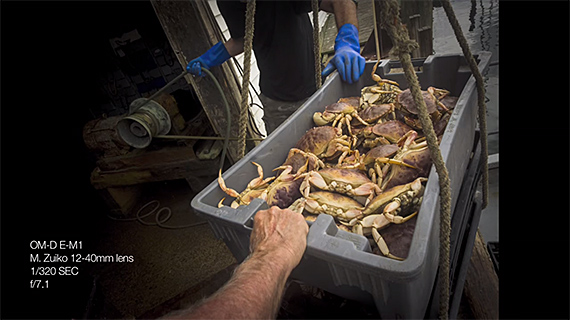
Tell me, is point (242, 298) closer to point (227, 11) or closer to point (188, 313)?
point (188, 313)

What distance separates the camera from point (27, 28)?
379 centimetres

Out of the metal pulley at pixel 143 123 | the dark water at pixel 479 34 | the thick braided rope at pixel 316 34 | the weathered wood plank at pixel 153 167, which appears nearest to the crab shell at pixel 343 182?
the thick braided rope at pixel 316 34

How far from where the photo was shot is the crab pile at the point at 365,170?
1418mm

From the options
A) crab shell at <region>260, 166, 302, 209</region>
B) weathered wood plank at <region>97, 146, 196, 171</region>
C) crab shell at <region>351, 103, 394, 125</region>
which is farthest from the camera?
weathered wood plank at <region>97, 146, 196, 171</region>

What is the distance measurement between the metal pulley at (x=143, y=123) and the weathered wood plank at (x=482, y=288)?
2787mm

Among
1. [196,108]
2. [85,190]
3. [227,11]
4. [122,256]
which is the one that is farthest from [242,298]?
[85,190]

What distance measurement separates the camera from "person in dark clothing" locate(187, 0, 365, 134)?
9.10 ft

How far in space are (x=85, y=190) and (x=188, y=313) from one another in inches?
172

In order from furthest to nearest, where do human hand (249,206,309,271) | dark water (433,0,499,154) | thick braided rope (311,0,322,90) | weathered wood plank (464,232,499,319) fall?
1. dark water (433,0,499,154)
2. thick braided rope (311,0,322,90)
3. weathered wood plank (464,232,499,319)
4. human hand (249,206,309,271)

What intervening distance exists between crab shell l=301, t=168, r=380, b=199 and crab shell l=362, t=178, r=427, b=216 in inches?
4.4

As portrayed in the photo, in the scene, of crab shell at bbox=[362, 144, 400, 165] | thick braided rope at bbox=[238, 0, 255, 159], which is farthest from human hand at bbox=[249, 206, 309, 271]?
crab shell at bbox=[362, 144, 400, 165]

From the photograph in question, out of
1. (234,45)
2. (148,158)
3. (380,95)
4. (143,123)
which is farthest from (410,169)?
(148,158)

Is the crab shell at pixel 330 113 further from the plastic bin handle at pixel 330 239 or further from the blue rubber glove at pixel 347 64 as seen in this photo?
the plastic bin handle at pixel 330 239

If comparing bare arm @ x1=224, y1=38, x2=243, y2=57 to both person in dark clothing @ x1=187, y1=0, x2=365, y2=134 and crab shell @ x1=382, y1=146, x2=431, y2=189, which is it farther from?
crab shell @ x1=382, y1=146, x2=431, y2=189
